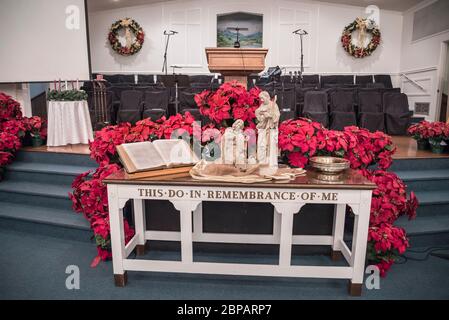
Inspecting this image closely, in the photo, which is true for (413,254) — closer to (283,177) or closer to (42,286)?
(283,177)

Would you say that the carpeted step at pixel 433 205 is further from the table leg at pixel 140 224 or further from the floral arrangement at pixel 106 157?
the table leg at pixel 140 224

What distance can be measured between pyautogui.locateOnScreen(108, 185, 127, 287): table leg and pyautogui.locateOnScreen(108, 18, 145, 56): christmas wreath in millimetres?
8313

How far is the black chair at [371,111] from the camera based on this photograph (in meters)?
5.45

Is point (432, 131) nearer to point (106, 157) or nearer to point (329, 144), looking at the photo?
point (329, 144)

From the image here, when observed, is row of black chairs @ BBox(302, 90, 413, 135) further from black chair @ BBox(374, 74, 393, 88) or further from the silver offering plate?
the silver offering plate

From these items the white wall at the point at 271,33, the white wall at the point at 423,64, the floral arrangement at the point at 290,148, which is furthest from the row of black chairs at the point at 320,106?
the white wall at the point at 271,33

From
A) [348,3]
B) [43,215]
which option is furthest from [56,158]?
[348,3]

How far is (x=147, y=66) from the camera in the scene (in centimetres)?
942

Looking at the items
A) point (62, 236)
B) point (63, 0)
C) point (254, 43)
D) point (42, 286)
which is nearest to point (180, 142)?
point (42, 286)

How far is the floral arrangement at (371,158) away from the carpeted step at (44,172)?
2267 millimetres

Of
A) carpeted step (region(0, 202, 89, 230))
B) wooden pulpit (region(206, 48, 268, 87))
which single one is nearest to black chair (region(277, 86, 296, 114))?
wooden pulpit (region(206, 48, 268, 87))

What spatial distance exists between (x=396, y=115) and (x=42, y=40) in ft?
19.5
